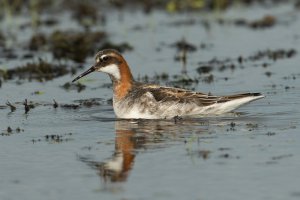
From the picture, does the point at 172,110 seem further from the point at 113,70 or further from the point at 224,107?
the point at 113,70

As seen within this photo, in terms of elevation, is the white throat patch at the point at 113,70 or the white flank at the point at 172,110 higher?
the white throat patch at the point at 113,70

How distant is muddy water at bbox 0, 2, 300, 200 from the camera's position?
10234 mm

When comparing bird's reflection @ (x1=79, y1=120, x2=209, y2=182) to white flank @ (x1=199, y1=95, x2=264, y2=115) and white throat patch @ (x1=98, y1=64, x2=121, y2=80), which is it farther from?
white throat patch @ (x1=98, y1=64, x2=121, y2=80)

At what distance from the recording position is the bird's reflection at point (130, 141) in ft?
36.4

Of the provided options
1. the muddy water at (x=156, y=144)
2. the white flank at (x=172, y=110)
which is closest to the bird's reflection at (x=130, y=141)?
the muddy water at (x=156, y=144)

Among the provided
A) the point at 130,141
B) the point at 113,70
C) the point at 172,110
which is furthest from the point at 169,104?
the point at 130,141

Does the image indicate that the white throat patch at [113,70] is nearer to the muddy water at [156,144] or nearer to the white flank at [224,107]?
the muddy water at [156,144]

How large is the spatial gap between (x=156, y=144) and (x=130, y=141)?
0.55 m

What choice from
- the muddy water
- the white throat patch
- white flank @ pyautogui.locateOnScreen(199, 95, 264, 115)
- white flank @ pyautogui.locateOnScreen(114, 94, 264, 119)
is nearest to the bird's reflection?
the muddy water

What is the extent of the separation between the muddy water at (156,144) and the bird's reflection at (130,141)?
0.01 metres

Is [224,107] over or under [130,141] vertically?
over

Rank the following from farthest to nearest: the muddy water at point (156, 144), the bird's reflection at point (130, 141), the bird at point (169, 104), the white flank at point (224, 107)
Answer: the bird at point (169, 104)
the white flank at point (224, 107)
the bird's reflection at point (130, 141)
the muddy water at point (156, 144)

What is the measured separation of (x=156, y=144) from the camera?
40.9ft

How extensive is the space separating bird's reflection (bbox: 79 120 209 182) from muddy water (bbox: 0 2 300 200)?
1cm
